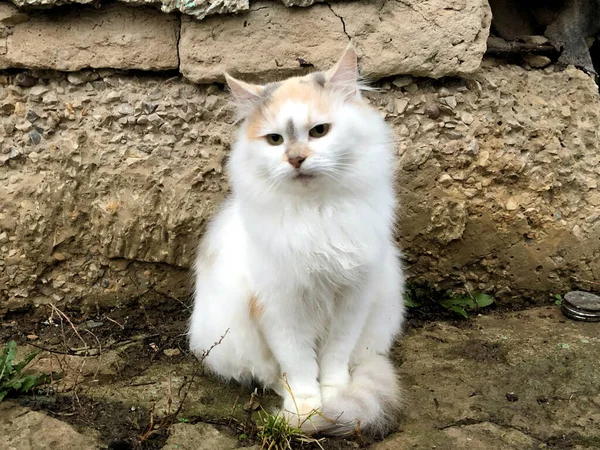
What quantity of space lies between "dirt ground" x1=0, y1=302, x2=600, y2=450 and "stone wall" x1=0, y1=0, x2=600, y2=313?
19 centimetres

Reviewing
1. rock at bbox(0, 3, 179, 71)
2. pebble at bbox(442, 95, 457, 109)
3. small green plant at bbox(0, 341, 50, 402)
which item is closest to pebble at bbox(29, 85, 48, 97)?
rock at bbox(0, 3, 179, 71)

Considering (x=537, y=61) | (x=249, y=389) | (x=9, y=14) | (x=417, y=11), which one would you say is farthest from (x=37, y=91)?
(x=537, y=61)

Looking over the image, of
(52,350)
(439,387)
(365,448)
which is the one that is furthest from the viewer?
(52,350)

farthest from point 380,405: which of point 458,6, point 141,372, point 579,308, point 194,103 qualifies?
point 458,6

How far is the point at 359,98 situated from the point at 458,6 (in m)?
0.84

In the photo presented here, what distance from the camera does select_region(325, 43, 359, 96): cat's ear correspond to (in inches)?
87.6

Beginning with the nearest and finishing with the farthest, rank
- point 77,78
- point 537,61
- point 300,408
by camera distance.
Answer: point 300,408
point 77,78
point 537,61

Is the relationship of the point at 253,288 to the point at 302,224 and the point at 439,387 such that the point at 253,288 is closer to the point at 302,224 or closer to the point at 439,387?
the point at 302,224

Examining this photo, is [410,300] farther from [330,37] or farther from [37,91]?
[37,91]

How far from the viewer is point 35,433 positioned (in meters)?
2.25

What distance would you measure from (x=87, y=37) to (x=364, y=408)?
2036 millimetres

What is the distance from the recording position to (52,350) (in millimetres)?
2781

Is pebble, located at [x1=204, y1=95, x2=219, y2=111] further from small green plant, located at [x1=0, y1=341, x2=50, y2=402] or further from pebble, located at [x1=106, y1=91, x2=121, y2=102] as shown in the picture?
small green plant, located at [x1=0, y1=341, x2=50, y2=402]

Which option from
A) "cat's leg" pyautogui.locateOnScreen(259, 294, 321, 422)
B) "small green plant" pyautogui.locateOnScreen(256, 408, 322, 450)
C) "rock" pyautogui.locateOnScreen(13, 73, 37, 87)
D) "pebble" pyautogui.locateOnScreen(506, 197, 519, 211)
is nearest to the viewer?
"small green plant" pyautogui.locateOnScreen(256, 408, 322, 450)
